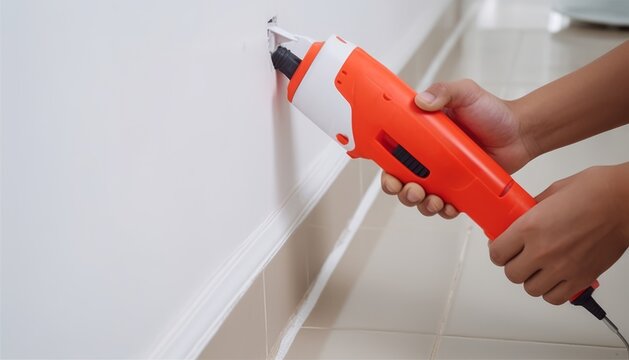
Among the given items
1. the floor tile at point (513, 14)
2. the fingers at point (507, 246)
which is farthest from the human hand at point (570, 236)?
the floor tile at point (513, 14)

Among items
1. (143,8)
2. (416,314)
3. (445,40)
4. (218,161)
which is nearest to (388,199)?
(416,314)

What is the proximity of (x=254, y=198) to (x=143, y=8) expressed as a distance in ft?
0.99

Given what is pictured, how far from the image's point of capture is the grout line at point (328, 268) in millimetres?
947

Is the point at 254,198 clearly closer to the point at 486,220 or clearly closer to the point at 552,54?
the point at 486,220

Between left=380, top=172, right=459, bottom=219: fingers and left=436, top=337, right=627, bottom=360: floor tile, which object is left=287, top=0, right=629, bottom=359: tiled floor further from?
left=380, top=172, right=459, bottom=219: fingers

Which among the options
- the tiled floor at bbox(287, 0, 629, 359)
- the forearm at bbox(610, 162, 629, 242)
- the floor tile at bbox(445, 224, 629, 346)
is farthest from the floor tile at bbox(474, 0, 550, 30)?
the forearm at bbox(610, 162, 629, 242)

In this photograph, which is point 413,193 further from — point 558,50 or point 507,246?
point 558,50

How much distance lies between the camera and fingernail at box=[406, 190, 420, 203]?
34.0 inches

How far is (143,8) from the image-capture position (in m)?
0.60

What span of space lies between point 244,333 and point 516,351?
12.2 inches

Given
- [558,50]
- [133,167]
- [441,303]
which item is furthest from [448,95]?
[558,50]

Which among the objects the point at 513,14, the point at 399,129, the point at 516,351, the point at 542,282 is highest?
the point at 399,129

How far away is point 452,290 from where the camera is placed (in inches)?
40.8

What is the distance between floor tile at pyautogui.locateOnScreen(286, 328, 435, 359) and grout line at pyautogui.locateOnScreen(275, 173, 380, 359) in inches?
0.4
